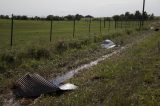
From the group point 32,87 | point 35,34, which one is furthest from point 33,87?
point 35,34

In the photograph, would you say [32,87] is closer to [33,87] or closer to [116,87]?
[33,87]

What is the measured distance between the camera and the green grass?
25.9ft

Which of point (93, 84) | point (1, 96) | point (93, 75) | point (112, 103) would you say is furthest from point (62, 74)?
point (112, 103)

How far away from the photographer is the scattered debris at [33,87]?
917 centimetres

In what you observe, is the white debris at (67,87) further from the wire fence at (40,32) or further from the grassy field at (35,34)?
the grassy field at (35,34)

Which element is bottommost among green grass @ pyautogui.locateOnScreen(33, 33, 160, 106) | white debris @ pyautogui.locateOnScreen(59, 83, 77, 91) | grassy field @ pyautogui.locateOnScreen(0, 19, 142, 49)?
white debris @ pyautogui.locateOnScreen(59, 83, 77, 91)

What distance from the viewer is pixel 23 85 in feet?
31.0

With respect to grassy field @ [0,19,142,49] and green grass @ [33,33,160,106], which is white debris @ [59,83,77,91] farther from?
grassy field @ [0,19,142,49]

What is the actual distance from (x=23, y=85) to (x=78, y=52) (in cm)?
810

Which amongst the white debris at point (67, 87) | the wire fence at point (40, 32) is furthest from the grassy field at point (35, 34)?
the white debris at point (67, 87)

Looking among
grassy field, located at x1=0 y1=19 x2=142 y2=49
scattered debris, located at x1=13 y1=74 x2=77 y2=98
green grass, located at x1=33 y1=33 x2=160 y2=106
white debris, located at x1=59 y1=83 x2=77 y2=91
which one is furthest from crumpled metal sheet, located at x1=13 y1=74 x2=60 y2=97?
grassy field, located at x1=0 y1=19 x2=142 y2=49

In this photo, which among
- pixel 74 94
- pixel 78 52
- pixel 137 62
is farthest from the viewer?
pixel 78 52

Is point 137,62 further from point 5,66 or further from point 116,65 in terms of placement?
point 5,66

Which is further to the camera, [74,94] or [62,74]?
[62,74]
